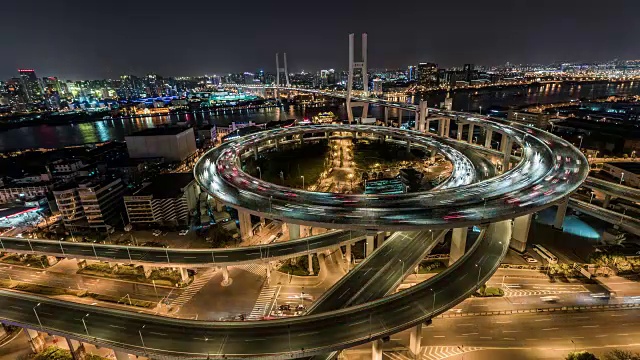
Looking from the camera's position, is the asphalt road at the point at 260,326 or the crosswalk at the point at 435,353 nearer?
the asphalt road at the point at 260,326

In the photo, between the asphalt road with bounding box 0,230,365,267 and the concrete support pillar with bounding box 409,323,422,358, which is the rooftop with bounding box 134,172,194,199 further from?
the concrete support pillar with bounding box 409,323,422,358

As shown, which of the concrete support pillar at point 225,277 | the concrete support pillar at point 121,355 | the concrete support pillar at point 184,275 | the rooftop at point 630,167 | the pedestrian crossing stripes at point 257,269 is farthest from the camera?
the rooftop at point 630,167

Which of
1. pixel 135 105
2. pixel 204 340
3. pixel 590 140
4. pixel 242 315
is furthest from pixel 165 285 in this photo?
pixel 135 105

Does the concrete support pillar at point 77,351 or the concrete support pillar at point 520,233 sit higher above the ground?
the concrete support pillar at point 520,233

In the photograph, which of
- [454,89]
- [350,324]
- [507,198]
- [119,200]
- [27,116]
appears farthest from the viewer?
[454,89]

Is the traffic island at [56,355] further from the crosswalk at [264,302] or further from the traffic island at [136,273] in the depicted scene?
the crosswalk at [264,302]

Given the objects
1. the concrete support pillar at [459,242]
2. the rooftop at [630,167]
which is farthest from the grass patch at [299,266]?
the rooftop at [630,167]

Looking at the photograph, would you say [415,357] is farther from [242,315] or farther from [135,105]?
[135,105]
